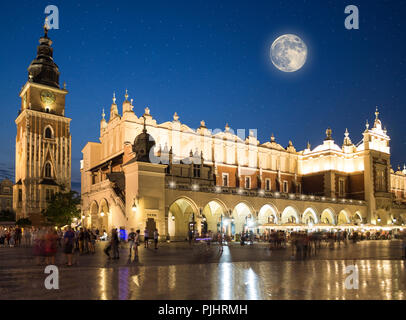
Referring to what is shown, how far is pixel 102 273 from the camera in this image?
45.6 ft

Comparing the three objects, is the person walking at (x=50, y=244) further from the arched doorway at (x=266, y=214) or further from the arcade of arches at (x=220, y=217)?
the arched doorway at (x=266, y=214)

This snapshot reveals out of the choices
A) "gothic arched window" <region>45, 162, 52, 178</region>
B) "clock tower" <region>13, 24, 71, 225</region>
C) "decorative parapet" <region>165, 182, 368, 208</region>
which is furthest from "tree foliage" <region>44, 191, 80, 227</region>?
"decorative parapet" <region>165, 182, 368, 208</region>

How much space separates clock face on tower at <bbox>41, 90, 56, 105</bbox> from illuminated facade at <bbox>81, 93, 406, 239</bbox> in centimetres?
1395

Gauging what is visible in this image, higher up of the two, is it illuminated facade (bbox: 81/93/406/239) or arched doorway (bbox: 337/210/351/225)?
illuminated facade (bbox: 81/93/406/239)

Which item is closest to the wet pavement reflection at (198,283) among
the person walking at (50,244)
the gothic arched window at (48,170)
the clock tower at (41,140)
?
the person walking at (50,244)

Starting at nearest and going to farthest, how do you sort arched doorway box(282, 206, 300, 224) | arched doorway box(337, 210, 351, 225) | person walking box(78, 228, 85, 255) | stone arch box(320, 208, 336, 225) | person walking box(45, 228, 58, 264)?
person walking box(45, 228, 58, 264), person walking box(78, 228, 85, 255), arched doorway box(282, 206, 300, 224), stone arch box(320, 208, 336, 225), arched doorway box(337, 210, 351, 225)

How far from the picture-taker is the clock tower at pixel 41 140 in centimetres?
6462

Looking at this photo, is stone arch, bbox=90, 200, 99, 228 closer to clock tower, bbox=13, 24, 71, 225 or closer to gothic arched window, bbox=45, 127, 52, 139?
clock tower, bbox=13, 24, 71, 225

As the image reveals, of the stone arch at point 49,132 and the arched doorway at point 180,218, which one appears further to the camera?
the stone arch at point 49,132

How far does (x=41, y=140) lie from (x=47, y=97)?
318 inches

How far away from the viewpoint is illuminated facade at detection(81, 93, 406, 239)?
36.6 m

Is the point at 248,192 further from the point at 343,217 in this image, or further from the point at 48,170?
the point at 48,170

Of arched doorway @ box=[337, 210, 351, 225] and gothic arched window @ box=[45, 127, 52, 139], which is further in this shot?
gothic arched window @ box=[45, 127, 52, 139]
